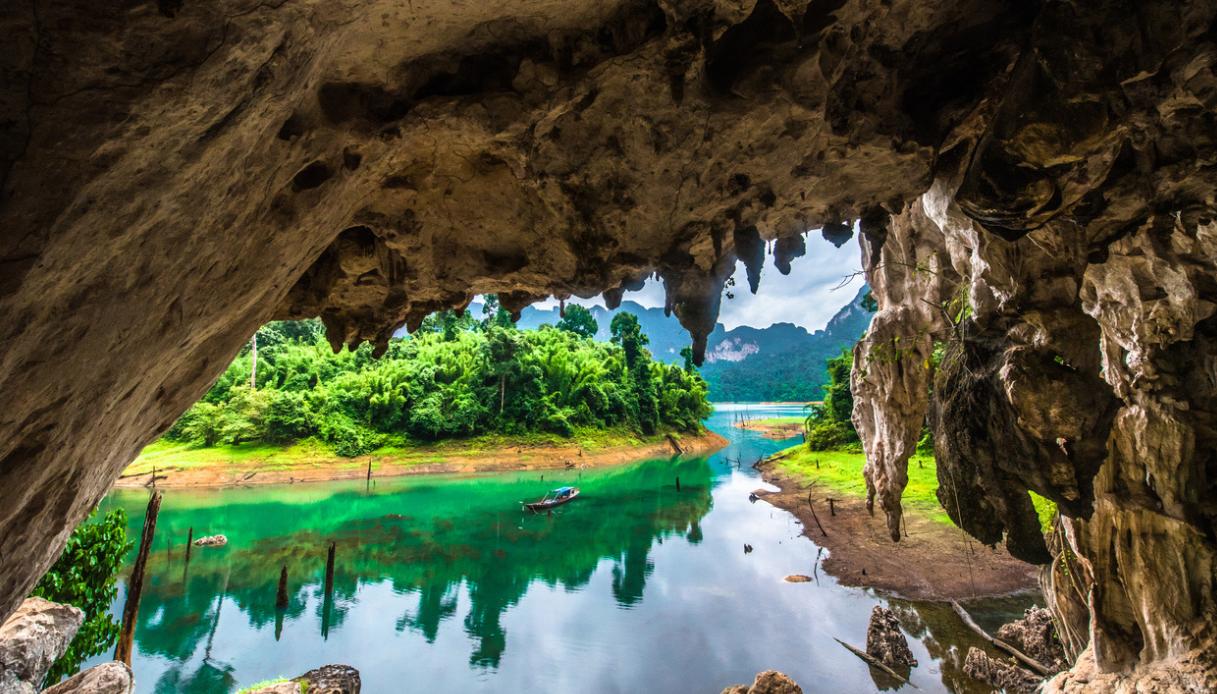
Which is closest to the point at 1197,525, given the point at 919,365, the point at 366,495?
the point at 919,365

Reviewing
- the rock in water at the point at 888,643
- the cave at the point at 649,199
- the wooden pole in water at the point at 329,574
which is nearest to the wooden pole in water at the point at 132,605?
the wooden pole in water at the point at 329,574

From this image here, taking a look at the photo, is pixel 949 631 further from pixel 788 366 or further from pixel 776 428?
pixel 788 366

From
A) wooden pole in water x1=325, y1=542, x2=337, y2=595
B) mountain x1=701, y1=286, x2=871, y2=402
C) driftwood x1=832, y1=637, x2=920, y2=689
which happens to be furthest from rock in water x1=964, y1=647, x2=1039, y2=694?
mountain x1=701, y1=286, x2=871, y2=402

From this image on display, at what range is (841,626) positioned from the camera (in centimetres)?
1350

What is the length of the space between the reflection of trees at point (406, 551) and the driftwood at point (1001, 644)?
29.1ft

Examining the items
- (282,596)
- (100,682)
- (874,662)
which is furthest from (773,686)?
(282,596)

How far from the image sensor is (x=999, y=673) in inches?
392

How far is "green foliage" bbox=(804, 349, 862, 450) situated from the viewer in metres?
34.1

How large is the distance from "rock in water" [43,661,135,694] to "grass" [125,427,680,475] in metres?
26.2

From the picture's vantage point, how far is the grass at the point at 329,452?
96.6 ft

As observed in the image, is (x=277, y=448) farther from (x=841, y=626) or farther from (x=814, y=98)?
(x=814, y=98)

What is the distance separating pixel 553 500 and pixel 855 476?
55.3 ft

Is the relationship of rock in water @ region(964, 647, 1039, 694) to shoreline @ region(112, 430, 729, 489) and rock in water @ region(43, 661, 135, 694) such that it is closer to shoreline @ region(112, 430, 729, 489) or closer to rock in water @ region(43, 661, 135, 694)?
rock in water @ region(43, 661, 135, 694)

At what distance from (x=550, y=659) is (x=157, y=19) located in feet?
44.8
